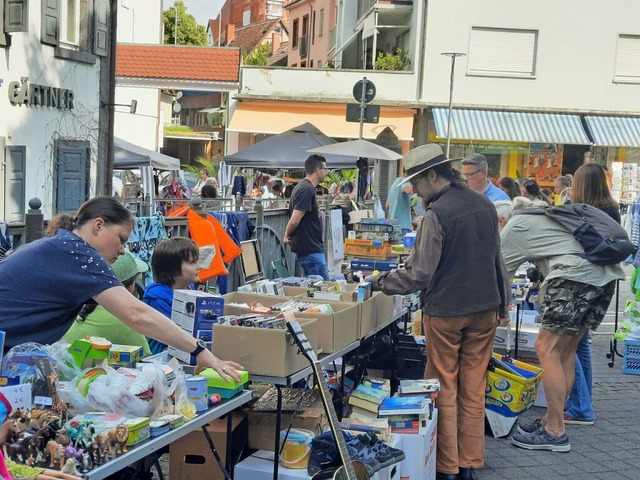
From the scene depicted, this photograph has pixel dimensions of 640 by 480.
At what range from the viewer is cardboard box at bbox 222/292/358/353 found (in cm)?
489

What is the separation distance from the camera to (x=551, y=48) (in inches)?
1085

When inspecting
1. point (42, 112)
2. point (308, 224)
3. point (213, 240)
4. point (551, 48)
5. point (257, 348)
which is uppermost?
point (551, 48)

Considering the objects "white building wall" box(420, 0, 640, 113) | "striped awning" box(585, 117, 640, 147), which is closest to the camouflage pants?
"striped awning" box(585, 117, 640, 147)

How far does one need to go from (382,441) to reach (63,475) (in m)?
2.34

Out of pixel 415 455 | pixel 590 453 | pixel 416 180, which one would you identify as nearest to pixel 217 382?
pixel 415 455

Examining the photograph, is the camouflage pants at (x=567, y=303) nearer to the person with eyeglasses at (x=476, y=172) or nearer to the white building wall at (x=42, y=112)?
the person with eyeglasses at (x=476, y=172)

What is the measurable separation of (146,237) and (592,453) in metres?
3.81

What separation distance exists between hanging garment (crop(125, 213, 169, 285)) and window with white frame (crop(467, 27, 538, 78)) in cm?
2151

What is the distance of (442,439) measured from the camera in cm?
561

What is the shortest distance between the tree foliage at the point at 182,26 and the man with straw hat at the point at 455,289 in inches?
1881

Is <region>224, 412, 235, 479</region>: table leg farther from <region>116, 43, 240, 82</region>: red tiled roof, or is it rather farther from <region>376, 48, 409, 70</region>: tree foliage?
<region>376, 48, 409, 70</region>: tree foliage

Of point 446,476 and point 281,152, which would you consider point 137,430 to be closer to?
point 446,476

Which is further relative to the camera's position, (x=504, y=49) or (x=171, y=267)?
(x=504, y=49)

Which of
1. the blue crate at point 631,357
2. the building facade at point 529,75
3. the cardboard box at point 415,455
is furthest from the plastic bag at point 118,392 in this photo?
the building facade at point 529,75
